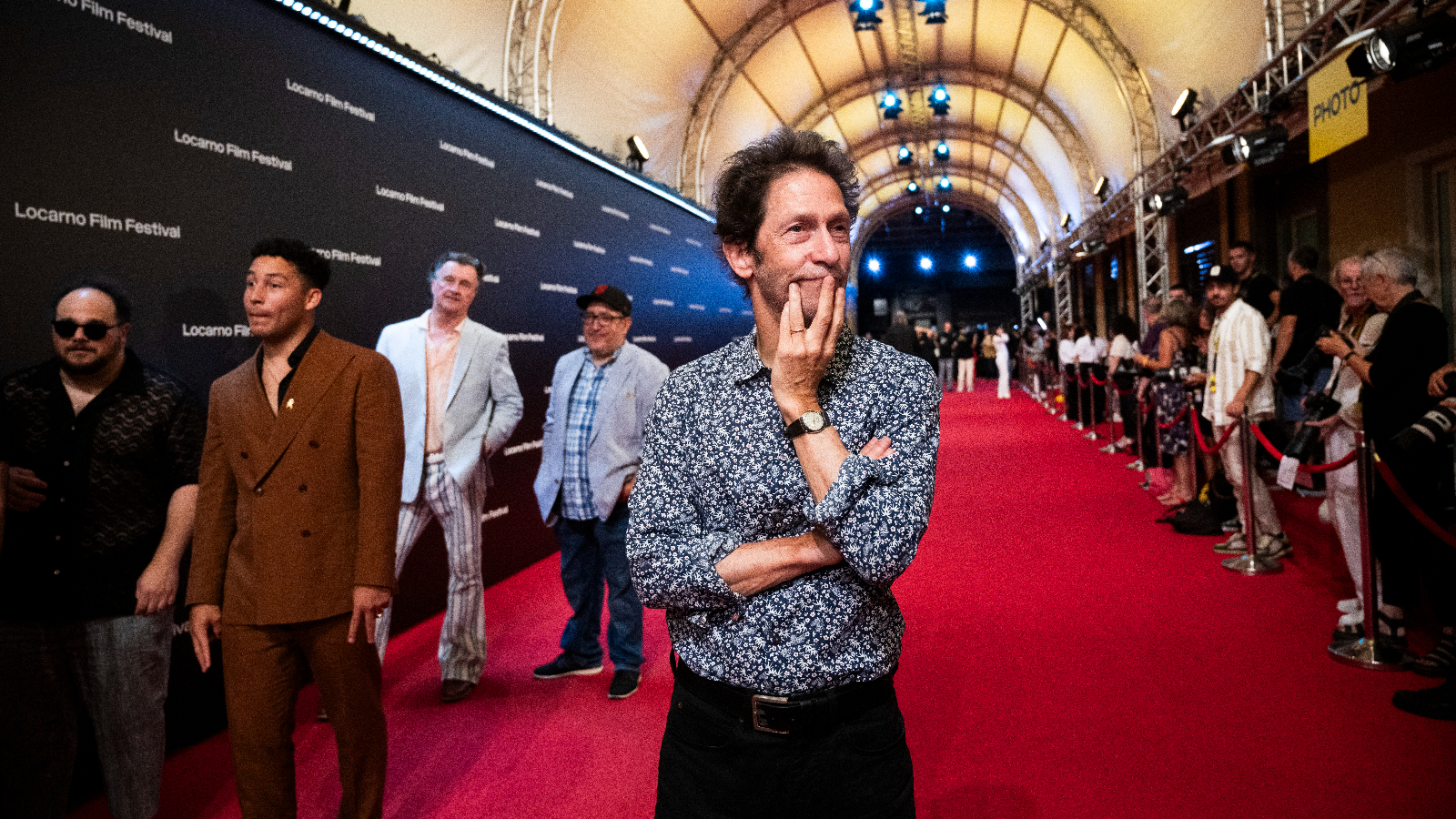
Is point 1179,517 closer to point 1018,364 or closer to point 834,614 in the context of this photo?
point 834,614

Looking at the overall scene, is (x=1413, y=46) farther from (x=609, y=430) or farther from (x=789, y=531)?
(x=789, y=531)

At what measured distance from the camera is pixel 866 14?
12188mm

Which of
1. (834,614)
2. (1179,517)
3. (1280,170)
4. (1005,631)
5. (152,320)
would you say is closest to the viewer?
(834,614)

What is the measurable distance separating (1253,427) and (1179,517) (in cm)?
154

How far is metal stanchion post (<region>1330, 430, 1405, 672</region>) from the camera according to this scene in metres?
3.71

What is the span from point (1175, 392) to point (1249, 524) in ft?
7.74

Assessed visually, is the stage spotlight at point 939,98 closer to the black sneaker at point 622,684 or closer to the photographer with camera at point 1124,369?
the photographer with camera at point 1124,369

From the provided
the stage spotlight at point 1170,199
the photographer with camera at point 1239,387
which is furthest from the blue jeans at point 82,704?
the stage spotlight at point 1170,199

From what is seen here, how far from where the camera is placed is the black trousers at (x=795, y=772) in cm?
133

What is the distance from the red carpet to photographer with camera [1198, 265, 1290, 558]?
0.69 ft

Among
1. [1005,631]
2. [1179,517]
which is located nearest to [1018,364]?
[1179,517]

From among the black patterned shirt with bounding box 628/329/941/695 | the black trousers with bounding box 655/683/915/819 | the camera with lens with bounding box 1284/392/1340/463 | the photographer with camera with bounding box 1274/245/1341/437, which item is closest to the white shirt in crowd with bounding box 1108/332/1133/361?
the photographer with camera with bounding box 1274/245/1341/437

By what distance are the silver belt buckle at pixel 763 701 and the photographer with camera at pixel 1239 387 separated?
4.98 meters

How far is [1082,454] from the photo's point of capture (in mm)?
10859
